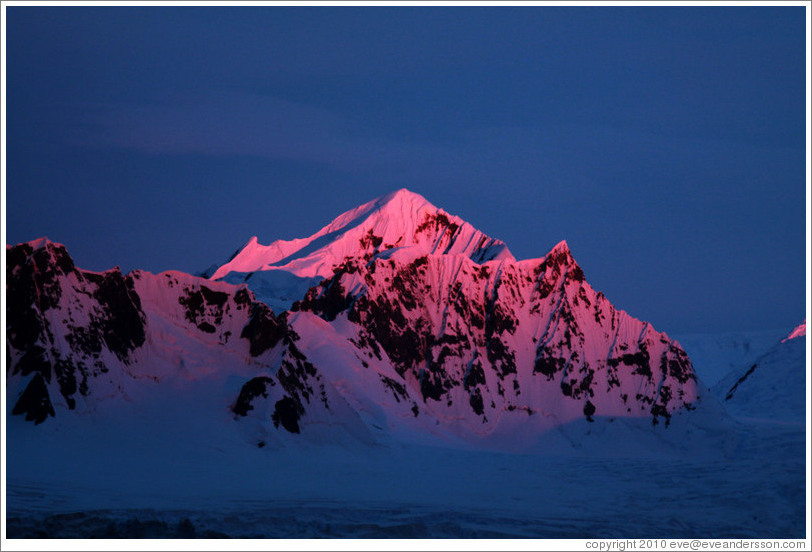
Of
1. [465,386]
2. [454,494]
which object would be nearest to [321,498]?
[454,494]

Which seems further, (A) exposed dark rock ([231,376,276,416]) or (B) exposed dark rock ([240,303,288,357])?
(B) exposed dark rock ([240,303,288,357])

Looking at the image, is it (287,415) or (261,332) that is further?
(261,332)

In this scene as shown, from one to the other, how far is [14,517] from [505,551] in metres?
33.7

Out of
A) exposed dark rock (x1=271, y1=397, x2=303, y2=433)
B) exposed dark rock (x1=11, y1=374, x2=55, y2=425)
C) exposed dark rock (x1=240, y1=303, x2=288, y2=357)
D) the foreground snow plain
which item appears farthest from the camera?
exposed dark rock (x1=240, y1=303, x2=288, y2=357)

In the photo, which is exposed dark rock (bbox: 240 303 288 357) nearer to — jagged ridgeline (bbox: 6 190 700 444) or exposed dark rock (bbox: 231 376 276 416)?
jagged ridgeline (bbox: 6 190 700 444)

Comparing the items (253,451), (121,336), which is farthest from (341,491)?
(121,336)

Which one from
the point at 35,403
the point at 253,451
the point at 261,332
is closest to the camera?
the point at 35,403

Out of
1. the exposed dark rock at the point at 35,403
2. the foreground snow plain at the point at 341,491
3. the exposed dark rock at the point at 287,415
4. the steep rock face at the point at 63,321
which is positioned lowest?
the foreground snow plain at the point at 341,491

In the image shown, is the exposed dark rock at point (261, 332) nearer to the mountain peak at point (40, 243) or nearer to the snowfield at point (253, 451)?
the snowfield at point (253, 451)

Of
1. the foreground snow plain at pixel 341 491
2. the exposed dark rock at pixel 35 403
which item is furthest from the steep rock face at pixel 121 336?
the foreground snow plain at pixel 341 491

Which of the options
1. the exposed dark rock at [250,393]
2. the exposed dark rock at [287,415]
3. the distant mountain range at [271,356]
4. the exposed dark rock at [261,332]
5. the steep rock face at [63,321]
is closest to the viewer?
the steep rock face at [63,321]

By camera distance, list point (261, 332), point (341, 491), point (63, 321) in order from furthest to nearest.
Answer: point (261, 332) < point (63, 321) < point (341, 491)

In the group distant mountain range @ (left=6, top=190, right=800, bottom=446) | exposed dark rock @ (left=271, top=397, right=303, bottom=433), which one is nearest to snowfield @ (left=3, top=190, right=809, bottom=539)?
exposed dark rock @ (left=271, top=397, right=303, bottom=433)

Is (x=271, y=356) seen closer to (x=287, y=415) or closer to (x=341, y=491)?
(x=287, y=415)
